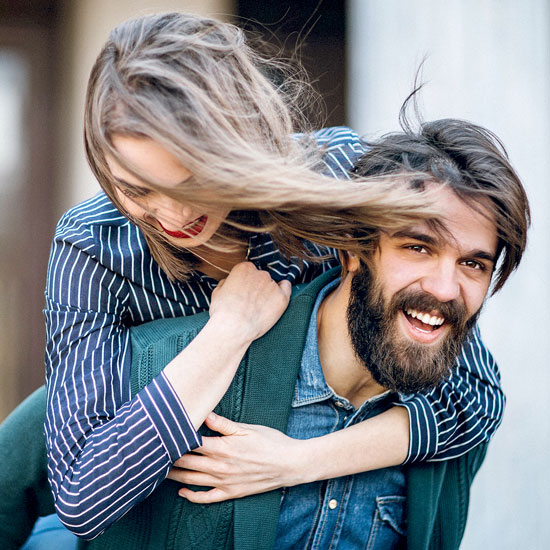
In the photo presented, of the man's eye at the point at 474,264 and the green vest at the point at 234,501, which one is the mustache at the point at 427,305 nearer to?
the man's eye at the point at 474,264

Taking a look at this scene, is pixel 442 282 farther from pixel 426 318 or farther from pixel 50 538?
pixel 50 538

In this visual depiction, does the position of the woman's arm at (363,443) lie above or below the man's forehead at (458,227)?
below

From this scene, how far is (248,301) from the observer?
1.55 m

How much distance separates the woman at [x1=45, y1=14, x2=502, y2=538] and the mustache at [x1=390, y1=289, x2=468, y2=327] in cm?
18

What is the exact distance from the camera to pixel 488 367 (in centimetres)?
178

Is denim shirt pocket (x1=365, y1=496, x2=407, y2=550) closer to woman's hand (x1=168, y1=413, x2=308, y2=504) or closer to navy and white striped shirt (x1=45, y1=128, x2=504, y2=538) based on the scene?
navy and white striped shirt (x1=45, y1=128, x2=504, y2=538)

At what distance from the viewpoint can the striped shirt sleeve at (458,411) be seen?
5.28 ft

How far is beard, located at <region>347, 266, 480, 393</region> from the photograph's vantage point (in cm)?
152

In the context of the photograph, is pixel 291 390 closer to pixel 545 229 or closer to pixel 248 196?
pixel 248 196

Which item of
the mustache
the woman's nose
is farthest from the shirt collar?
the woman's nose

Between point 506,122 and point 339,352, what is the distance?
1584 millimetres

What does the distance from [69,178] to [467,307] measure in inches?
83.7

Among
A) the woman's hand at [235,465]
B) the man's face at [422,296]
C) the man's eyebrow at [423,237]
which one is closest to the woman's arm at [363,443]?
the woman's hand at [235,465]

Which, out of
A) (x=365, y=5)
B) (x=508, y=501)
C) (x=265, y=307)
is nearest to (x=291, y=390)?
(x=265, y=307)
